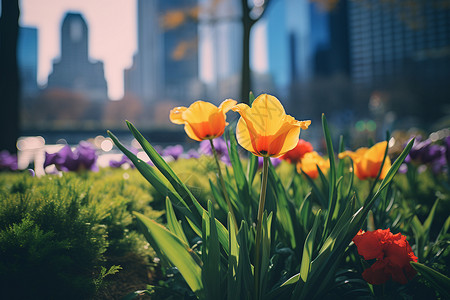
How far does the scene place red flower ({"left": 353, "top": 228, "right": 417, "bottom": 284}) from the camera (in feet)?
4.37

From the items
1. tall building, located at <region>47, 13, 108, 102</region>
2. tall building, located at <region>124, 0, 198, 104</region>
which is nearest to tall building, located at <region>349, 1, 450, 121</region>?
tall building, located at <region>124, 0, 198, 104</region>

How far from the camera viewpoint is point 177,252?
1.17m

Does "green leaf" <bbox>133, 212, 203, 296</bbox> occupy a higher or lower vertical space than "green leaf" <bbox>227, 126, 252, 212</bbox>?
lower

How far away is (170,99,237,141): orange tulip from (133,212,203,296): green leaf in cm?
41

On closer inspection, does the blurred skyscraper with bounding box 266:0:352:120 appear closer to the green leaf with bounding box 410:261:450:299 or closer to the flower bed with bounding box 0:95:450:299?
the flower bed with bounding box 0:95:450:299

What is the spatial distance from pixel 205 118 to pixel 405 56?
68.3 metres

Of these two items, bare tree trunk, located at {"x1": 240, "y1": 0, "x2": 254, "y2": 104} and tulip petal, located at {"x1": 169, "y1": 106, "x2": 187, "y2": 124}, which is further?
bare tree trunk, located at {"x1": 240, "y1": 0, "x2": 254, "y2": 104}

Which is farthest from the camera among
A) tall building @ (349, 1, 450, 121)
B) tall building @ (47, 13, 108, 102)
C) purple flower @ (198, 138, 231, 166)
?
tall building @ (47, 13, 108, 102)

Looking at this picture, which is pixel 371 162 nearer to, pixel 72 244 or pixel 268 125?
pixel 268 125

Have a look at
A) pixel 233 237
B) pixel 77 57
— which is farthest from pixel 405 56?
pixel 77 57

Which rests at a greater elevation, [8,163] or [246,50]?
[246,50]

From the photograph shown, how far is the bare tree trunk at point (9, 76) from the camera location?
5137 mm

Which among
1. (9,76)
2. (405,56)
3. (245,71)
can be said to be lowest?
(9,76)

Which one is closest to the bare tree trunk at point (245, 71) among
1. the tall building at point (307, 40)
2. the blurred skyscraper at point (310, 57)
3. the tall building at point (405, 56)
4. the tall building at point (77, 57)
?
the tall building at point (405, 56)
